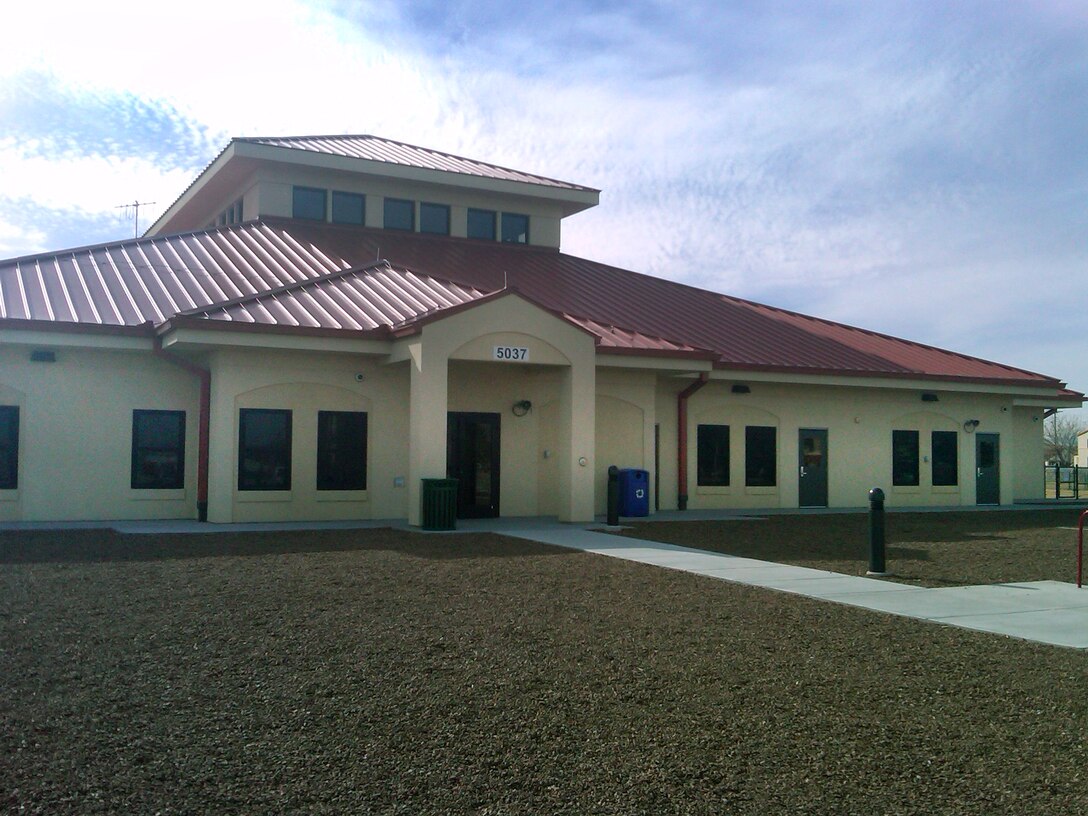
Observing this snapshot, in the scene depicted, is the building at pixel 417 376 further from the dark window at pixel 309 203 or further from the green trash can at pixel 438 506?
the green trash can at pixel 438 506

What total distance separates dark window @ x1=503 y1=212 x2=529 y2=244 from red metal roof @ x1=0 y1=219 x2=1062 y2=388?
0.39 m

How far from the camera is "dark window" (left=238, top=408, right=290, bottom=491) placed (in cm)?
2019

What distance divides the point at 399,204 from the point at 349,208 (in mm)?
1492

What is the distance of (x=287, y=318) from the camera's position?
1991 cm

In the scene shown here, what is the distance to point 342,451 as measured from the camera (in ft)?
69.5

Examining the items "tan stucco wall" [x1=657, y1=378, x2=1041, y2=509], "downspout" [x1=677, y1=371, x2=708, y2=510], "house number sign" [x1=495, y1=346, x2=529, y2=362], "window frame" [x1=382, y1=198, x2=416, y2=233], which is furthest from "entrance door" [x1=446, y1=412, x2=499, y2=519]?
"window frame" [x1=382, y1=198, x2=416, y2=233]

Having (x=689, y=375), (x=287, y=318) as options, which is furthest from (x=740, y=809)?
(x=689, y=375)

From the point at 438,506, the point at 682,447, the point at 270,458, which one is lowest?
the point at 438,506

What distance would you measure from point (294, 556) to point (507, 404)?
860 cm

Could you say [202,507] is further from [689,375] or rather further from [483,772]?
[483,772]

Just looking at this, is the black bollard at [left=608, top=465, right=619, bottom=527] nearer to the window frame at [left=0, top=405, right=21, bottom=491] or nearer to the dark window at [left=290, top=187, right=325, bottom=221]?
the window frame at [left=0, top=405, right=21, bottom=491]

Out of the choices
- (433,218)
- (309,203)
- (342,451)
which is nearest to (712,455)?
(342,451)

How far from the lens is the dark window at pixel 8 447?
63.7ft

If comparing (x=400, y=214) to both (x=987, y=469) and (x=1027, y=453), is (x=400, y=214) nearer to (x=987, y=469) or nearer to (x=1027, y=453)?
(x=987, y=469)
